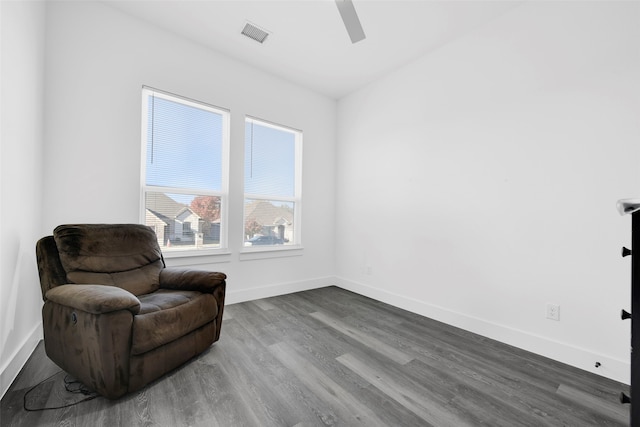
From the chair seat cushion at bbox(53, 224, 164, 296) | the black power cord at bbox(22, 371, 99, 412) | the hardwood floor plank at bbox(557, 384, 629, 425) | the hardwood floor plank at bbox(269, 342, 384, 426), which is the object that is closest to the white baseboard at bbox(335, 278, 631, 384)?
the hardwood floor plank at bbox(557, 384, 629, 425)

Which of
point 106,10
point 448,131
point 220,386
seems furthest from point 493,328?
point 106,10

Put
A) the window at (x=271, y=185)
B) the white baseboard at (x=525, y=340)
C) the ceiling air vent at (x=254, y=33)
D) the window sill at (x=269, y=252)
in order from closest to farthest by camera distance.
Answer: the white baseboard at (x=525, y=340) → the ceiling air vent at (x=254, y=33) → the window sill at (x=269, y=252) → the window at (x=271, y=185)

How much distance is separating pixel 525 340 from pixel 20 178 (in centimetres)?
387

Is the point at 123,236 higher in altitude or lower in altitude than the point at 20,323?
higher

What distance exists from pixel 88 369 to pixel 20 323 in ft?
2.74

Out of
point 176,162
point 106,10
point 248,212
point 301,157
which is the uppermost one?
point 106,10

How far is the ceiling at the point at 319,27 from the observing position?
7.88ft

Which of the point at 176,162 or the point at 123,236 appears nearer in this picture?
the point at 123,236

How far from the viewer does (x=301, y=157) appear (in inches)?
154

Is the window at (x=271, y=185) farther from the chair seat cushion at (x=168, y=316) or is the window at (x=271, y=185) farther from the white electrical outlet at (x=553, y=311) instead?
the white electrical outlet at (x=553, y=311)

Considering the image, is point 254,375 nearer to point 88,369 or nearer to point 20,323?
point 88,369

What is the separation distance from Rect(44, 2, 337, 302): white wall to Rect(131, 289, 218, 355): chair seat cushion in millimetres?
1086

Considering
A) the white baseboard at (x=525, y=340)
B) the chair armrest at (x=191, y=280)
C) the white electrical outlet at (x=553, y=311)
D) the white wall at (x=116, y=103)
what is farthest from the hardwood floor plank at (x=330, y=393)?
the white electrical outlet at (x=553, y=311)

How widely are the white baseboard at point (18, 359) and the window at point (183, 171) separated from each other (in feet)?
3.57
